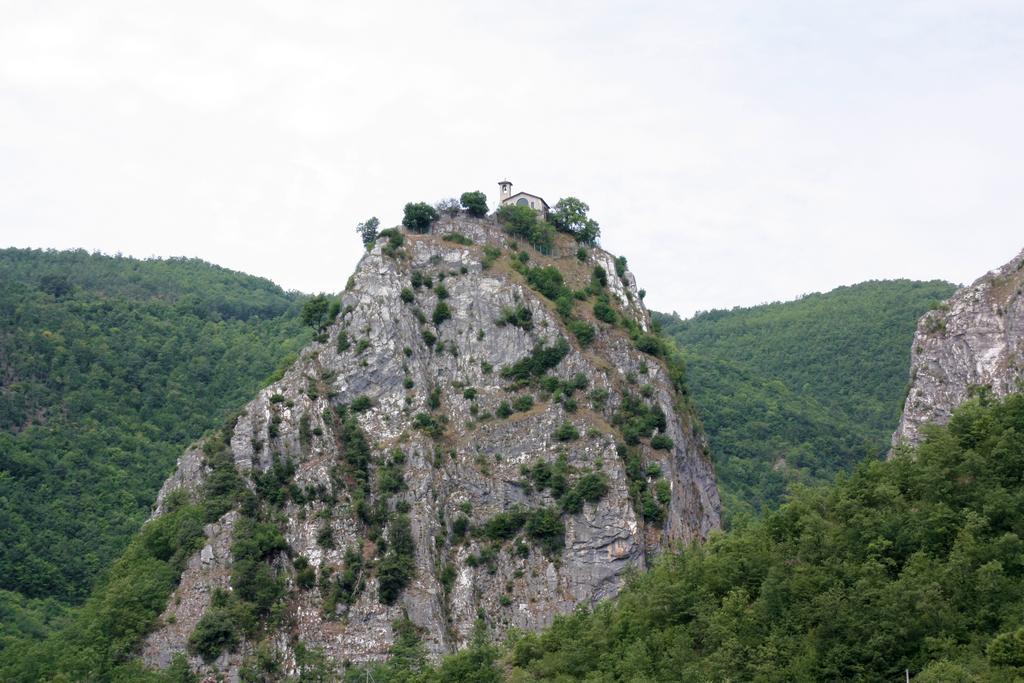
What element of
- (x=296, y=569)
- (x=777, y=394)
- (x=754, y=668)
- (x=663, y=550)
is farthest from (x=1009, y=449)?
(x=777, y=394)

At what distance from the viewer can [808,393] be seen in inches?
7092

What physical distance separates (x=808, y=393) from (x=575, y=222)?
60.8 metres

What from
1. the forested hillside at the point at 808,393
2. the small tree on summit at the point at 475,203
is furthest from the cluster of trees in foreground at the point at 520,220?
the forested hillside at the point at 808,393

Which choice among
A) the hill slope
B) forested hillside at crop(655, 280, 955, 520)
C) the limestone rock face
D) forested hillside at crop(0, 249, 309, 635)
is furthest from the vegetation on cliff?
forested hillside at crop(655, 280, 955, 520)

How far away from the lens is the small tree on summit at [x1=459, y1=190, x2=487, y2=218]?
126 meters

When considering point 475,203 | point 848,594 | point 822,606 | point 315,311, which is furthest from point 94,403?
point 848,594

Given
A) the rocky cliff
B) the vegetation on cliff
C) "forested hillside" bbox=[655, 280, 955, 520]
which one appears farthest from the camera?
"forested hillside" bbox=[655, 280, 955, 520]

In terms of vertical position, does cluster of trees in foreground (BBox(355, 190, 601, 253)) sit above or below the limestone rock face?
above

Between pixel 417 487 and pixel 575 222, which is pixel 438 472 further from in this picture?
pixel 575 222

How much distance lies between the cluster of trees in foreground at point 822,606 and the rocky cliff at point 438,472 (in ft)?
11.3

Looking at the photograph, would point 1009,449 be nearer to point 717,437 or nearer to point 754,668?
point 754,668

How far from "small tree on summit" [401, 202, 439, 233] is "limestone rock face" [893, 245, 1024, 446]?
44.3 m

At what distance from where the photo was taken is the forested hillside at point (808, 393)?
15662 centimetres

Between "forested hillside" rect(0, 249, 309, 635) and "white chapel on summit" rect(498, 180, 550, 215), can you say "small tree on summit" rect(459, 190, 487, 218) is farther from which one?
"forested hillside" rect(0, 249, 309, 635)
